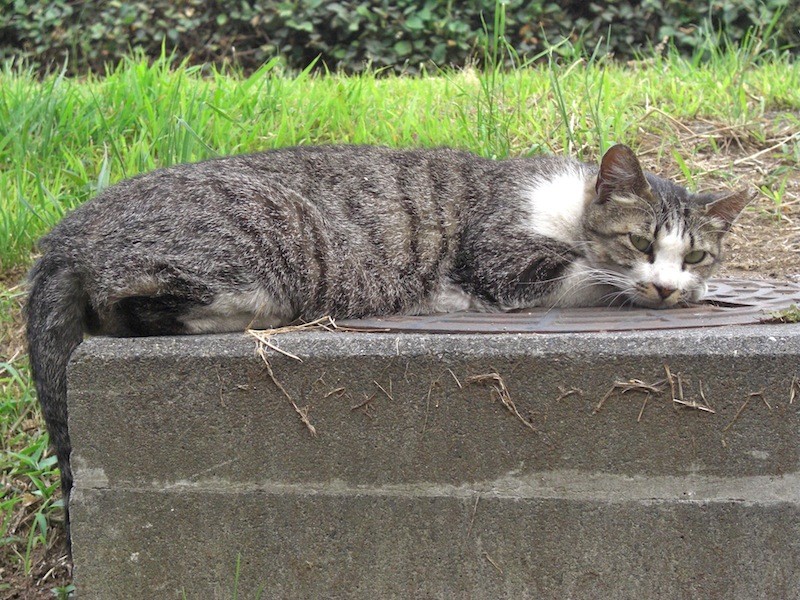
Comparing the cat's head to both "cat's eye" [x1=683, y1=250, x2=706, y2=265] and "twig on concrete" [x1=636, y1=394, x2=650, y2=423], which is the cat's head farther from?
"twig on concrete" [x1=636, y1=394, x2=650, y2=423]

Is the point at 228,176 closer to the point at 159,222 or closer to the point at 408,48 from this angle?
the point at 159,222

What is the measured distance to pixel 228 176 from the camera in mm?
2627

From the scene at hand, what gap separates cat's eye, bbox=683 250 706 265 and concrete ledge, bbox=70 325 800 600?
1.91 feet

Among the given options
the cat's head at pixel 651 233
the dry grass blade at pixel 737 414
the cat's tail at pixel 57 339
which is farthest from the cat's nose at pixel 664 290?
the cat's tail at pixel 57 339

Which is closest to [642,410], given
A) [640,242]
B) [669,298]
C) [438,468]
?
[438,468]

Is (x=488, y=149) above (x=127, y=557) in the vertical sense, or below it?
above

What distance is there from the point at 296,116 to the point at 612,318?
7.55ft

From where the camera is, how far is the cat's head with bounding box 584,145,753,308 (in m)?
2.70

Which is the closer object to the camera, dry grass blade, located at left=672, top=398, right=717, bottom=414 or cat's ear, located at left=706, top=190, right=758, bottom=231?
dry grass blade, located at left=672, top=398, right=717, bottom=414

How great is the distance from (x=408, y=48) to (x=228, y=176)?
519 cm

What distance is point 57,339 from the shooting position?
7.62 ft

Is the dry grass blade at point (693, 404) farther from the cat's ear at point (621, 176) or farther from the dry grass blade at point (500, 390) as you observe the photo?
the cat's ear at point (621, 176)

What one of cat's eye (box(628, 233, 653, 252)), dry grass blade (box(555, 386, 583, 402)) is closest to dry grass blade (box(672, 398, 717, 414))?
dry grass blade (box(555, 386, 583, 402))

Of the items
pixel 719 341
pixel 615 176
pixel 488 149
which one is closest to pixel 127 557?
pixel 719 341
